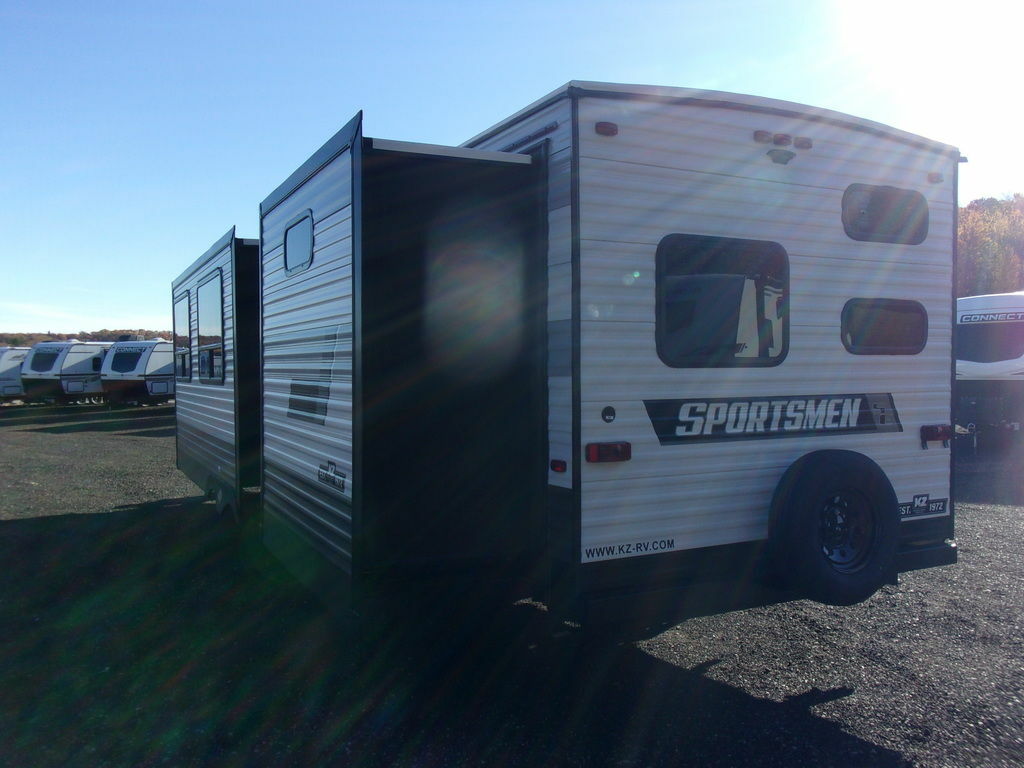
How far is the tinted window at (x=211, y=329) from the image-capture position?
7.63m

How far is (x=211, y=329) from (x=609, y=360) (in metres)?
5.11

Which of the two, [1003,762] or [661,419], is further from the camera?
[661,419]

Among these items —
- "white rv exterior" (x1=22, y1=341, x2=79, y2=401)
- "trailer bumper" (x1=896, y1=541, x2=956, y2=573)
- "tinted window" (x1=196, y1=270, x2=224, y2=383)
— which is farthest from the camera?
"white rv exterior" (x1=22, y1=341, x2=79, y2=401)

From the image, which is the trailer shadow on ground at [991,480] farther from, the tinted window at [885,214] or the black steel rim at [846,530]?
the black steel rim at [846,530]

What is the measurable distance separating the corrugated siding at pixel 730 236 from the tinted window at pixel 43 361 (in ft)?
92.1

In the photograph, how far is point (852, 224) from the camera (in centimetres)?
504

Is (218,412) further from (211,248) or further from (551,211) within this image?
(551,211)

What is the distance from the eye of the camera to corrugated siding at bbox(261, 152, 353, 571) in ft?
14.1

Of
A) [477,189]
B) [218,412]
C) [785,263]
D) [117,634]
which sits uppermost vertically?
[477,189]

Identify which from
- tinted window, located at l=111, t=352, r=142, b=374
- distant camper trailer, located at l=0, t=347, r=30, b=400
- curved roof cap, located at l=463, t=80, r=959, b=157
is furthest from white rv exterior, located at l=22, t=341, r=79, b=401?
curved roof cap, located at l=463, t=80, r=959, b=157

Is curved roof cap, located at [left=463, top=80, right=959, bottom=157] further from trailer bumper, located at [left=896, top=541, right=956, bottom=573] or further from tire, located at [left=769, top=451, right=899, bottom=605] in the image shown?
trailer bumper, located at [left=896, top=541, right=956, bottom=573]

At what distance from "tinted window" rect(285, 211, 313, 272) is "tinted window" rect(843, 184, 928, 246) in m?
3.06

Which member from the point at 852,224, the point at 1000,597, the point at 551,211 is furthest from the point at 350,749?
the point at 1000,597

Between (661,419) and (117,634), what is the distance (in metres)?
3.58
